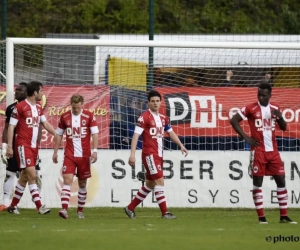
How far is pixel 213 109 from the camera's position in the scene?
60.3ft

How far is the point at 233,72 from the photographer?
18953 mm

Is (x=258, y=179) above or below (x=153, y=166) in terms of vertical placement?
below

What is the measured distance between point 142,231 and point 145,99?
5.93m

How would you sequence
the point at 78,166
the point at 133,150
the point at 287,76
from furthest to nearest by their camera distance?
1. the point at 287,76
2. the point at 78,166
3. the point at 133,150

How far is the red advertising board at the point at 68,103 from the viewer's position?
17969mm

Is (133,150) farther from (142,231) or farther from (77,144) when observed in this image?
(142,231)

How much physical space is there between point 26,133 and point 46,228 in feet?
9.68

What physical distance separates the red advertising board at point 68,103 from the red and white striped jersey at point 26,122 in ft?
7.61

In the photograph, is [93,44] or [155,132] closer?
[155,132]

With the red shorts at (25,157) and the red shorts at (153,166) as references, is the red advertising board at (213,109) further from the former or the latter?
the red shorts at (25,157)

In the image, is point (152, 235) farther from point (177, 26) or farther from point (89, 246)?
point (177, 26)

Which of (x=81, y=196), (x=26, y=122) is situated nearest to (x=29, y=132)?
(x=26, y=122)

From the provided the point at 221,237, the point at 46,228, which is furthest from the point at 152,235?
the point at 46,228

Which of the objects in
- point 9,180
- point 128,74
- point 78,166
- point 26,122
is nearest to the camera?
point 78,166
